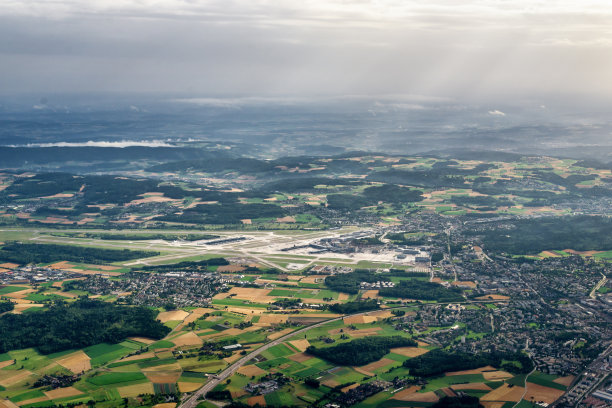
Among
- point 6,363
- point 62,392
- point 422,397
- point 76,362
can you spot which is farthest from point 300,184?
point 422,397

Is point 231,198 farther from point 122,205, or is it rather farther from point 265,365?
point 265,365

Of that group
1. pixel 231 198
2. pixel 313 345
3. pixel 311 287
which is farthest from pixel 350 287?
pixel 231 198

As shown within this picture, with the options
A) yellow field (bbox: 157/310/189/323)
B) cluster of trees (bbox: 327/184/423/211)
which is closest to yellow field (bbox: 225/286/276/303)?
yellow field (bbox: 157/310/189/323)

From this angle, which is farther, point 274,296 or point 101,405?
point 274,296

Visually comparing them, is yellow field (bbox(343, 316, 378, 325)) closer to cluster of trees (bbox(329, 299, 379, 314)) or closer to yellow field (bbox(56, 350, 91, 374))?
cluster of trees (bbox(329, 299, 379, 314))

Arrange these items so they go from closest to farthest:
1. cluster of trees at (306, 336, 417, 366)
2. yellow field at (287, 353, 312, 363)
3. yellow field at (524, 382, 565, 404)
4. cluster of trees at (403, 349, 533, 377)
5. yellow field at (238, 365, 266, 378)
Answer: yellow field at (524, 382, 565, 404) < cluster of trees at (403, 349, 533, 377) < yellow field at (238, 365, 266, 378) < cluster of trees at (306, 336, 417, 366) < yellow field at (287, 353, 312, 363)

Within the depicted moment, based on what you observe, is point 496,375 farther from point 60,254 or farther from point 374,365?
point 60,254
